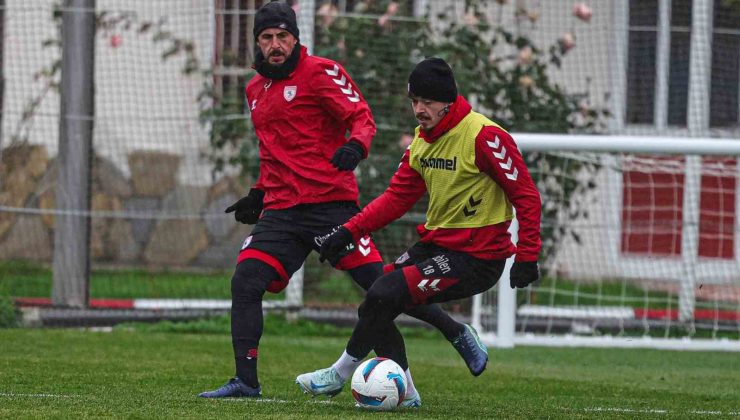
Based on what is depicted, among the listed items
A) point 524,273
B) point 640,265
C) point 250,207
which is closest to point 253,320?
point 250,207

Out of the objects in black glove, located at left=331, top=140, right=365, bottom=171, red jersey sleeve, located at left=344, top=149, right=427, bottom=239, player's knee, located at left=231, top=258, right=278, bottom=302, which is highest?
black glove, located at left=331, top=140, right=365, bottom=171

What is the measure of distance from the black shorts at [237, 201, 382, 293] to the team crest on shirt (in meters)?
0.55

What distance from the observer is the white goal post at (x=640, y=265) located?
12.1m

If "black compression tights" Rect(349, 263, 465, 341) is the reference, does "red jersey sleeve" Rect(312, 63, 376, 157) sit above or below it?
above

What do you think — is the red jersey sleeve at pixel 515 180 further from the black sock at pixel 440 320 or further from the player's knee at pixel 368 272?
the player's knee at pixel 368 272

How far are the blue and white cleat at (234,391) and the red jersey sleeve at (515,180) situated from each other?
1489mm

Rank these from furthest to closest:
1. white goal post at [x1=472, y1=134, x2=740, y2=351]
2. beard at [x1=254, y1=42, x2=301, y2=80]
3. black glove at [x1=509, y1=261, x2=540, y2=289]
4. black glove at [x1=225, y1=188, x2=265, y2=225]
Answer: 1. white goal post at [x1=472, y1=134, x2=740, y2=351]
2. black glove at [x1=225, y1=188, x2=265, y2=225]
3. beard at [x1=254, y1=42, x2=301, y2=80]
4. black glove at [x1=509, y1=261, x2=540, y2=289]

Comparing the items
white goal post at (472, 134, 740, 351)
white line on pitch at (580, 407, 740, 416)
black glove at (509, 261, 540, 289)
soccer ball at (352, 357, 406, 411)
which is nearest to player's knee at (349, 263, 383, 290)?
soccer ball at (352, 357, 406, 411)

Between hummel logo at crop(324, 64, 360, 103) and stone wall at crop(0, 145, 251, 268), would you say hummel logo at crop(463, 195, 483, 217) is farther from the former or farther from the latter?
stone wall at crop(0, 145, 251, 268)

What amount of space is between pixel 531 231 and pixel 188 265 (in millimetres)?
8339

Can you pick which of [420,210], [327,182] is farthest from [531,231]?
[420,210]

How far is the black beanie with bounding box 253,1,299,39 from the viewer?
7148mm

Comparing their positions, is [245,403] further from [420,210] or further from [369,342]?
[420,210]

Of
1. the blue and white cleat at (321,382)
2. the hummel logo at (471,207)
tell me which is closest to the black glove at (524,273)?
the hummel logo at (471,207)
